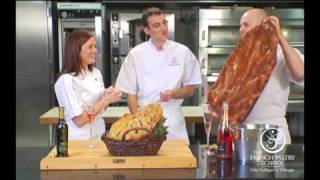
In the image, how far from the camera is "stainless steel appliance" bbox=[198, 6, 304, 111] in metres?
3.98

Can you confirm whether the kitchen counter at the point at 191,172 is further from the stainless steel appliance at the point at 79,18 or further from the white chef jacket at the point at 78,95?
the stainless steel appliance at the point at 79,18

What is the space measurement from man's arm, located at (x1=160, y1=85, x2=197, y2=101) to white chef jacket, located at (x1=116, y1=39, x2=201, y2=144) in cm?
5

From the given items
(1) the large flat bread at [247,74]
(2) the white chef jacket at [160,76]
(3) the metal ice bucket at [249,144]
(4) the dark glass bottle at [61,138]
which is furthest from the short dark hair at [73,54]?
(3) the metal ice bucket at [249,144]

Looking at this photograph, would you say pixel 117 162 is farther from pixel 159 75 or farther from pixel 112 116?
pixel 112 116

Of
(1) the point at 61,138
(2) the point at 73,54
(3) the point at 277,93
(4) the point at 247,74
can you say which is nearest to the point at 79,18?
(2) the point at 73,54

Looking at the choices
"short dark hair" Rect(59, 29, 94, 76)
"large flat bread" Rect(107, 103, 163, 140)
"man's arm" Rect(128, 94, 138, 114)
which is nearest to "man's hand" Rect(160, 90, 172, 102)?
"man's arm" Rect(128, 94, 138, 114)

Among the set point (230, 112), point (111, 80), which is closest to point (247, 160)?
point (230, 112)

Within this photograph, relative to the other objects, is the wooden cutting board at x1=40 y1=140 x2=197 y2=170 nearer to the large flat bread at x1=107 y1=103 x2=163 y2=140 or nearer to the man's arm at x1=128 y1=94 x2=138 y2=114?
the large flat bread at x1=107 y1=103 x2=163 y2=140

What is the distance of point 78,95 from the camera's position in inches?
92.2

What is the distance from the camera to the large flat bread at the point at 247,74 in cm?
209

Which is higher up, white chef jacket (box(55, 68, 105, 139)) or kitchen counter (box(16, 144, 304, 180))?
white chef jacket (box(55, 68, 105, 139))

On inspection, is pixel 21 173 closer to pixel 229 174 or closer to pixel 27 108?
pixel 229 174

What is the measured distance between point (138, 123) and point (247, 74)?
2.57 feet

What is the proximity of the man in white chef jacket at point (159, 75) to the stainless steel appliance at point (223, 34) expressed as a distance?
121 centimetres
